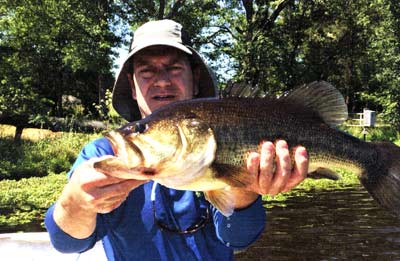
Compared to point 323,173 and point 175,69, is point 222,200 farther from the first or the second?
point 175,69

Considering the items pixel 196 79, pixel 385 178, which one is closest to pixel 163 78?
pixel 196 79

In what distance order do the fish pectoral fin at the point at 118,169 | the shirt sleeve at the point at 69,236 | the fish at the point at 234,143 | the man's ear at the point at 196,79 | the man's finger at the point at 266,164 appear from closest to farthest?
the fish pectoral fin at the point at 118,169
the fish at the point at 234,143
the man's finger at the point at 266,164
the shirt sleeve at the point at 69,236
the man's ear at the point at 196,79

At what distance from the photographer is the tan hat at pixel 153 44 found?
8.02 ft

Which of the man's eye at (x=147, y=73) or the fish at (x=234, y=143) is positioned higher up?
the man's eye at (x=147, y=73)

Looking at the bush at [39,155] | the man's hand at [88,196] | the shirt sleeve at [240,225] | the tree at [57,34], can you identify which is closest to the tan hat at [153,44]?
the shirt sleeve at [240,225]

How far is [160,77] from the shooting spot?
2416mm

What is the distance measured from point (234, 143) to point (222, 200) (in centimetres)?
25

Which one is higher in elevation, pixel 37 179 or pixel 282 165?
pixel 282 165

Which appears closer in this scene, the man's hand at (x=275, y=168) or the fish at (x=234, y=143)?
the fish at (x=234, y=143)

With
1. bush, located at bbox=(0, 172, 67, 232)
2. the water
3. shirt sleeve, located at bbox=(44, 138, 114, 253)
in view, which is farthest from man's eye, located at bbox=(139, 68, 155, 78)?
bush, located at bbox=(0, 172, 67, 232)

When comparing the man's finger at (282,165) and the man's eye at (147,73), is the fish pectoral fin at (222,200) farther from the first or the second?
the man's eye at (147,73)

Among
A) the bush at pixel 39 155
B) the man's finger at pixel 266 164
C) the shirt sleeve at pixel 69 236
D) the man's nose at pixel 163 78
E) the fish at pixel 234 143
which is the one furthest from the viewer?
the bush at pixel 39 155

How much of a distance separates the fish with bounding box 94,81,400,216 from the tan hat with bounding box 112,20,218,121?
554mm

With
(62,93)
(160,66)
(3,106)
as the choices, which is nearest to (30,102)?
(3,106)
